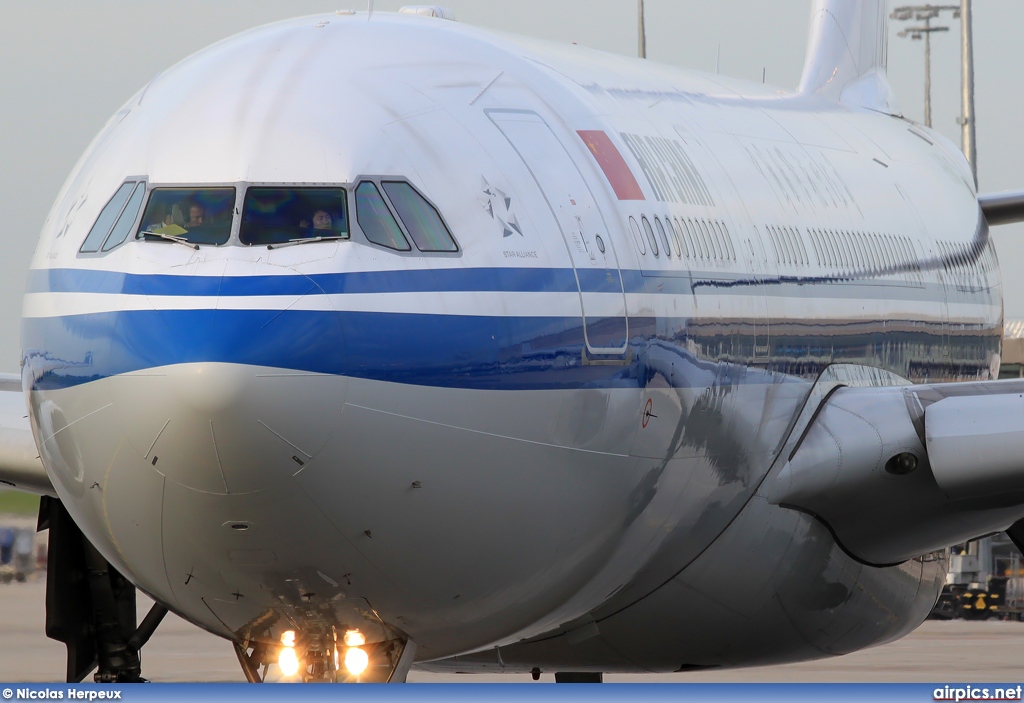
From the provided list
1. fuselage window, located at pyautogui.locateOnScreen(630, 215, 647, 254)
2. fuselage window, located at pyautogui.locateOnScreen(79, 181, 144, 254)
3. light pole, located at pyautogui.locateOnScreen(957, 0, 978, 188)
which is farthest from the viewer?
light pole, located at pyautogui.locateOnScreen(957, 0, 978, 188)

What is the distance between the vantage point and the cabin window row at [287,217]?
8141 mm

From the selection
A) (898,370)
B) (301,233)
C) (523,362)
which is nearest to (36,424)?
(301,233)

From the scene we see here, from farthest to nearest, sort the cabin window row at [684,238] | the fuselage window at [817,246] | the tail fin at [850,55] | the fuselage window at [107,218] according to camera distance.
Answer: the tail fin at [850,55] < the fuselage window at [817,246] < the cabin window row at [684,238] < the fuselage window at [107,218]

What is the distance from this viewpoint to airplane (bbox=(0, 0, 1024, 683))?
25.7 feet

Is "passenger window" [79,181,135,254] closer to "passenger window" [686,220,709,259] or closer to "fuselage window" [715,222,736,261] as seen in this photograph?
"passenger window" [686,220,709,259]

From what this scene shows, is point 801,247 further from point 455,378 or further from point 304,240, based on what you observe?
point 304,240

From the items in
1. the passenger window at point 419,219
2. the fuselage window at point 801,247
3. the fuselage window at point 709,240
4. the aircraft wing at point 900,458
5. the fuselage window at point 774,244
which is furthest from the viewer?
the fuselage window at point 801,247

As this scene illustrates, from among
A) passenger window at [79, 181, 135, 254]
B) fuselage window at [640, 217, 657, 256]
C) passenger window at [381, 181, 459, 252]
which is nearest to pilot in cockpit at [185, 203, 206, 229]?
passenger window at [79, 181, 135, 254]

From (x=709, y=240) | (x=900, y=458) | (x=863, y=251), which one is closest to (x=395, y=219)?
(x=709, y=240)

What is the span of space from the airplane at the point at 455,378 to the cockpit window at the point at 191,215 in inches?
0.8

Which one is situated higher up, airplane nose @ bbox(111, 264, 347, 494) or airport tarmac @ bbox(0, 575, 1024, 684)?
airplane nose @ bbox(111, 264, 347, 494)

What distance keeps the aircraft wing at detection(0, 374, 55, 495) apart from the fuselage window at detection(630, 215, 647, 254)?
4.67 meters

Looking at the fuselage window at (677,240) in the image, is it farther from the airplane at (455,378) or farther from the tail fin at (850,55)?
the tail fin at (850,55)

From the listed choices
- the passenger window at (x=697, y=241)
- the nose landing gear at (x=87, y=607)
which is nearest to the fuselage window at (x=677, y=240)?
the passenger window at (x=697, y=241)
